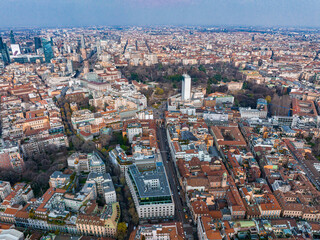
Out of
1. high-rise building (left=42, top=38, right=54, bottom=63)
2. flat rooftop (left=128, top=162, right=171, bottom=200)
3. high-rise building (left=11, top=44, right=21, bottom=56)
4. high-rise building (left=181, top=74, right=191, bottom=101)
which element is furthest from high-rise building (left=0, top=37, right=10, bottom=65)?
flat rooftop (left=128, top=162, right=171, bottom=200)

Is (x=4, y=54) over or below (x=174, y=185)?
over

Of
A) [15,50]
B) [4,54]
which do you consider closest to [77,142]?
[4,54]

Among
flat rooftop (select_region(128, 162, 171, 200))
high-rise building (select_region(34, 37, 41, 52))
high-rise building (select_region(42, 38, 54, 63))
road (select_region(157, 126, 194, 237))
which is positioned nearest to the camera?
road (select_region(157, 126, 194, 237))

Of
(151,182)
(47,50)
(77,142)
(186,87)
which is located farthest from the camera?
(47,50)

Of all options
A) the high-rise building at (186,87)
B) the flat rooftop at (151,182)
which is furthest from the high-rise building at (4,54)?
the flat rooftop at (151,182)

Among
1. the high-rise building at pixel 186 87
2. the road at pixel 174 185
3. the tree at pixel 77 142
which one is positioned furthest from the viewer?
the high-rise building at pixel 186 87

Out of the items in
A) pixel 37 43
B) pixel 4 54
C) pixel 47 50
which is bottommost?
pixel 4 54

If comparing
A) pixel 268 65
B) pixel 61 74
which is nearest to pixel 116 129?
pixel 61 74

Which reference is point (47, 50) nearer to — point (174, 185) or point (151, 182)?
point (151, 182)

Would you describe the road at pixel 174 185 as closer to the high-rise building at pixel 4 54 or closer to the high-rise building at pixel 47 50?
the high-rise building at pixel 47 50

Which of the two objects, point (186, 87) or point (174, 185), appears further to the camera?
point (186, 87)

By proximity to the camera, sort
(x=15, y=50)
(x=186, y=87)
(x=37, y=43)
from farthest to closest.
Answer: (x=37, y=43) < (x=15, y=50) < (x=186, y=87)

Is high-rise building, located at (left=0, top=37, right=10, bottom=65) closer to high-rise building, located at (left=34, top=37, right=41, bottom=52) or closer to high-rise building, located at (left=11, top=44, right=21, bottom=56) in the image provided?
high-rise building, located at (left=11, top=44, right=21, bottom=56)
